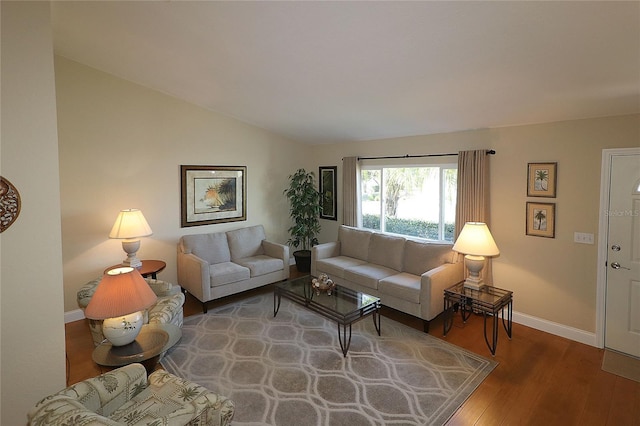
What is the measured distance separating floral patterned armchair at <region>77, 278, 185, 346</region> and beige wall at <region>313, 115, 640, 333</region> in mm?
3837

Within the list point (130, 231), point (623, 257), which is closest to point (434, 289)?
point (623, 257)

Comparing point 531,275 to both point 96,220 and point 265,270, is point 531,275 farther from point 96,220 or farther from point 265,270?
point 96,220

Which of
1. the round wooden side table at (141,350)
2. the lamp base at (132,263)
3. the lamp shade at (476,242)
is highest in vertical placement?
the lamp shade at (476,242)

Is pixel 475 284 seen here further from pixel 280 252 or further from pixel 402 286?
pixel 280 252

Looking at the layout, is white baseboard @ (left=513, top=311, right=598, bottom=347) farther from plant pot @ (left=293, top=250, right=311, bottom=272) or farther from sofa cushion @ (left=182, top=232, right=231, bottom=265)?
sofa cushion @ (left=182, top=232, right=231, bottom=265)

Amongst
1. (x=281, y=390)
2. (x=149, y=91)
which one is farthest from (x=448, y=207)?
(x=149, y=91)

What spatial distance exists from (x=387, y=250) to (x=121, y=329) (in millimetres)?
3473

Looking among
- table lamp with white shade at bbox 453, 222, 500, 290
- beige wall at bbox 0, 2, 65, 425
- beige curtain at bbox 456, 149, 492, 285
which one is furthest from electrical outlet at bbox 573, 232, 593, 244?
beige wall at bbox 0, 2, 65, 425

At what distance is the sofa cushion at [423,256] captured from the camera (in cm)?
437

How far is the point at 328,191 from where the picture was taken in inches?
255

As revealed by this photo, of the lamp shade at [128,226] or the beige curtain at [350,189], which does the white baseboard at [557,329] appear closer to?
the beige curtain at [350,189]

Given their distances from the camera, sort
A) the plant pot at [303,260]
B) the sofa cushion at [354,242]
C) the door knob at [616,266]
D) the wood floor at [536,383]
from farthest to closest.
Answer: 1. the plant pot at [303,260]
2. the sofa cushion at [354,242]
3. the door knob at [616,266]
4. the wood floor at [536,383]

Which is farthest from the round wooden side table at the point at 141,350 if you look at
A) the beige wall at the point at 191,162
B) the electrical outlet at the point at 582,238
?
the electrical outlet at the point at 582,238

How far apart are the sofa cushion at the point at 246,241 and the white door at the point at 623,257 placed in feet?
15.0
